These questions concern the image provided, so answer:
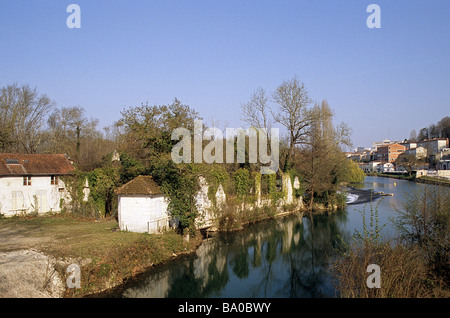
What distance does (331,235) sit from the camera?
861 inches

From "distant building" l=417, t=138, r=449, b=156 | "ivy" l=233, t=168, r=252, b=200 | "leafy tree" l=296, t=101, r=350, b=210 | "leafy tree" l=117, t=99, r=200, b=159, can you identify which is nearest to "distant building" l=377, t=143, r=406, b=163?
"distant building" l=417, t=138, r=449, b=156

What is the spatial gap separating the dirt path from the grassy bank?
31cm

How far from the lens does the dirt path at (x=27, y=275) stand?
29.7ft

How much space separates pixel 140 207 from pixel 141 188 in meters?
0.96

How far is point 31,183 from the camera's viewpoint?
20328 millimetres

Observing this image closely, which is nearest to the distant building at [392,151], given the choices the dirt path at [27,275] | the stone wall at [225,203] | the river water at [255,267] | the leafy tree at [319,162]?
the leafy tree at [319,162]

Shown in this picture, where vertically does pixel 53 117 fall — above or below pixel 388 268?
above

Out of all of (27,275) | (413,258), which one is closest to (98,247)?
(27,275)

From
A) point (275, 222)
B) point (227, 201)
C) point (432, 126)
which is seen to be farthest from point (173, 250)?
point (432, 126)

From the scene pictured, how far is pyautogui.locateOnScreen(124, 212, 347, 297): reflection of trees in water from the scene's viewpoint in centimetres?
1259

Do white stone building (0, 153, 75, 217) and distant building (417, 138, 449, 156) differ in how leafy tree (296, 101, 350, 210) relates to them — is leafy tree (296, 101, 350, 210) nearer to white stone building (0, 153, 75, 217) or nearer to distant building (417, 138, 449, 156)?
white stone building (0, 153, 75, 217)

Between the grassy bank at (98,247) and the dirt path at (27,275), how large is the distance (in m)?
0.31

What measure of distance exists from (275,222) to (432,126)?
377ft
